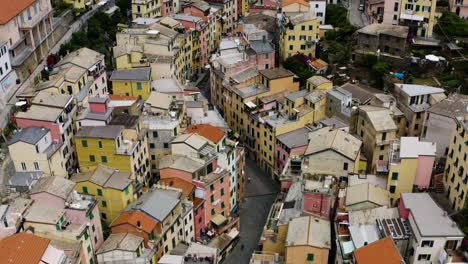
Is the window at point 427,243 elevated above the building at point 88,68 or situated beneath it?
situated beneath

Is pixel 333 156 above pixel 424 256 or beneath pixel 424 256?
above

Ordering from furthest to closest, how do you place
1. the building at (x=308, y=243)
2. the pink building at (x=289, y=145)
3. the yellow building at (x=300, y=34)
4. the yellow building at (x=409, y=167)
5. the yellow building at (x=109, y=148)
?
1. the yellow building at (x=300, y=34)
2. the pink building at (x=289, y=145)
3. the yellow building at (x=109, y=148)
4. the yellow building at (x=409, y=167)
5. the building at (x=308, y=243)

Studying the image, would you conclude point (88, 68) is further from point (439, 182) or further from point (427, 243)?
point (427, 243)

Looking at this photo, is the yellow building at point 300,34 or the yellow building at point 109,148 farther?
the yellow building at point 300,34

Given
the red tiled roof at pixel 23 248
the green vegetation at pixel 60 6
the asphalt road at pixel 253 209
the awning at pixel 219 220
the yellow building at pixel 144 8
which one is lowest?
the asphalt road at pixel 253 209

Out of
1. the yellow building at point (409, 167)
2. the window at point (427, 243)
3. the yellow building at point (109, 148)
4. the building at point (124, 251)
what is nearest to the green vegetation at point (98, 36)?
the yellow building at point (109, 148)

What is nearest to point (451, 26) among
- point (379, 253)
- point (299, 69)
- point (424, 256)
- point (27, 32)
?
point (299, 69)

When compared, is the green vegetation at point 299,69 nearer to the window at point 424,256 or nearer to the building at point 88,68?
the building at point 88,68
